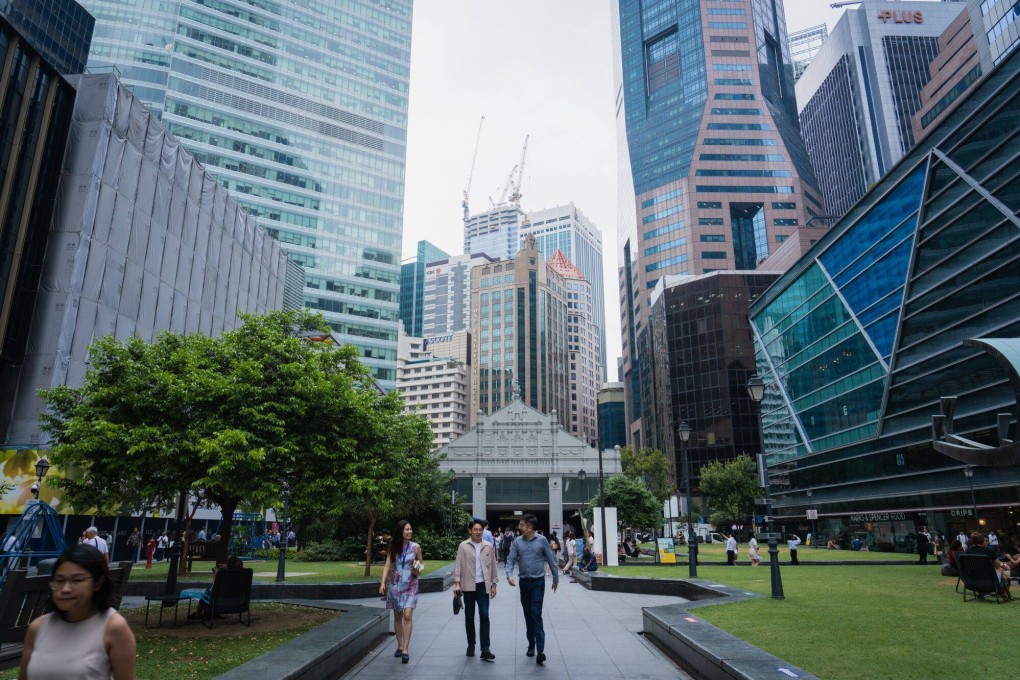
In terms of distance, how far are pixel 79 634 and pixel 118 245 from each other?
37.8 meters

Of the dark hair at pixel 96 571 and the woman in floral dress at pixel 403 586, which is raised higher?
the dark hair at pixel 96 571

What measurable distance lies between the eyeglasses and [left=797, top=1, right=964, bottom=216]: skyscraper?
141976 millimetres

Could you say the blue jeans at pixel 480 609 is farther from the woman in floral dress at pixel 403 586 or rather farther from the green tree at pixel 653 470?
the green tree at pixel 653 470

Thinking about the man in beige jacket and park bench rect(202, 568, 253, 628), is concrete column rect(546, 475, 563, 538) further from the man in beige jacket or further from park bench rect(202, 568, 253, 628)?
the man in beige jacket

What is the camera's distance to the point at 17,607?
7.72m

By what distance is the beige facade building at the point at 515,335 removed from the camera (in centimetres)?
15075

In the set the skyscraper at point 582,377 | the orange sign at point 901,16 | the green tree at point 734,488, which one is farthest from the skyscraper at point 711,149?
the green tree at point 734,488

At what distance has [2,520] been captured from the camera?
28375mm

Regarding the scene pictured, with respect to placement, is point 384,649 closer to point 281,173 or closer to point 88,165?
point 88,165

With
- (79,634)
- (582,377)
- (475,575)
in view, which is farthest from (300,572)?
(582,377)

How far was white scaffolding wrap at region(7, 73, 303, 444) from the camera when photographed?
102 feet

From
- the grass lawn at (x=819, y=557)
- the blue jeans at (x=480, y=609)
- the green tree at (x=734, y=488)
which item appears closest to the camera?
the blue jeans at (x=480, y=609)

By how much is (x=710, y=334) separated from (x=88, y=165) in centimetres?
7482

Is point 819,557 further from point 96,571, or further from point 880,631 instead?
point 96,571
